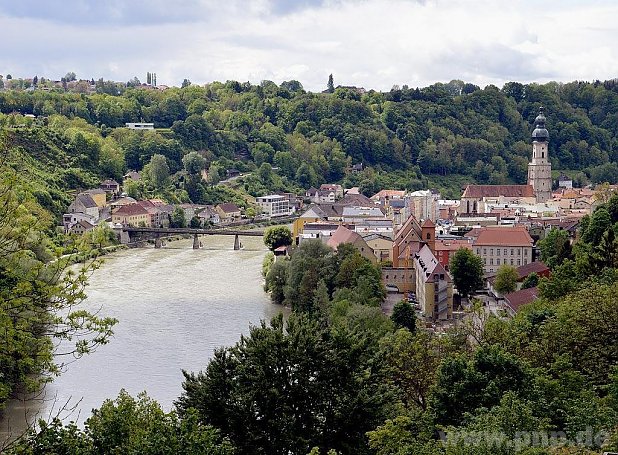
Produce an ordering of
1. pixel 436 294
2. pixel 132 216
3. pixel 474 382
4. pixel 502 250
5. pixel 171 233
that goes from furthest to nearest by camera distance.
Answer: pixel 132 216 < pixel 171 233 < pixel 502 250 < pixel 436 294 < pixel 474 382

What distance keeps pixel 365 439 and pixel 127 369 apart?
7.86 meters

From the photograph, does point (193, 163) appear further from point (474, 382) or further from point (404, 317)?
point (474, 382)

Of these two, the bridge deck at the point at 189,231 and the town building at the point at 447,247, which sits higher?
the town building at the point at 447,247

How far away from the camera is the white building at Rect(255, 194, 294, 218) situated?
44.4 meters

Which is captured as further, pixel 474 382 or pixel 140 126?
pixel 140 126

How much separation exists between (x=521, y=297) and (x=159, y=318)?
7.10 m

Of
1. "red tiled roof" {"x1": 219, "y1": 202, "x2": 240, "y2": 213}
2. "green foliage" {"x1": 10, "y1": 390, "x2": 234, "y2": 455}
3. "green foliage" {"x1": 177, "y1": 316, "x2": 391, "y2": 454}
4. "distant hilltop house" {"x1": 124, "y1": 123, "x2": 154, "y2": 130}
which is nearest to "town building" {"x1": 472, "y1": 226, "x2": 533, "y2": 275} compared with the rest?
"green foliage" {"x1": 177, "y1": 316, "x2": 391, "y2": 454}

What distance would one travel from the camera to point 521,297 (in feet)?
62.1

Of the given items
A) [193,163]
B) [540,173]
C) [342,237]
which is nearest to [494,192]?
[540,173]

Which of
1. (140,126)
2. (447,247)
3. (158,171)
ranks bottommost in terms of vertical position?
(447,247)

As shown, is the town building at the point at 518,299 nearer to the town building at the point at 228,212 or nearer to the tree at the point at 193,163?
the town building at the point at 228,212

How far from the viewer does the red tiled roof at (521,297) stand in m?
18.2

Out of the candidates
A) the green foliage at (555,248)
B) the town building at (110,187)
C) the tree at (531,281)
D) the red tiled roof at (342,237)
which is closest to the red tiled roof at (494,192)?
the town building at (110,187)

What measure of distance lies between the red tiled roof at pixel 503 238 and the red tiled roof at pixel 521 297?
5.96 metres
